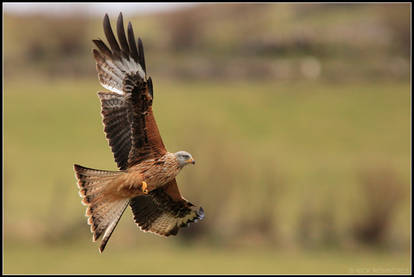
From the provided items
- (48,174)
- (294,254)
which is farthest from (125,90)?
(48,174)

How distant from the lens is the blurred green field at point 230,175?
2173cm

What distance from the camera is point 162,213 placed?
7246 mm

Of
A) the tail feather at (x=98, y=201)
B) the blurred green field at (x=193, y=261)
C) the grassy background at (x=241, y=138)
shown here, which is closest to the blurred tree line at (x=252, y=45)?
the grassy background at (x=241, y=138)

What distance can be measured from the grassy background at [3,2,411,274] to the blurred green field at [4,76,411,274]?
6cm

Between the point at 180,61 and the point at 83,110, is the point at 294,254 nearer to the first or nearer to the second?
the point at 83,110

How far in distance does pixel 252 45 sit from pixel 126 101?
36.4 meters

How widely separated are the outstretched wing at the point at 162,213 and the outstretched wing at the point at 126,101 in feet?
2.15

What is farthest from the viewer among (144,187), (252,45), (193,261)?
(252,45)

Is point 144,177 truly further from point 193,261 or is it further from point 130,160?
point 193,261

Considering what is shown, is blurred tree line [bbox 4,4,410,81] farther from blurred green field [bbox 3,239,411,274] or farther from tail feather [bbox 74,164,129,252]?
tail feather [bbox 74,164,129,252]

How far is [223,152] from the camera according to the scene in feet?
70.5

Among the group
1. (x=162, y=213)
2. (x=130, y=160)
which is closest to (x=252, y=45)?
(x=162, y=213)

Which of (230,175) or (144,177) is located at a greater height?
(144,177)

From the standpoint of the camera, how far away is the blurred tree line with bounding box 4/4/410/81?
39938 millimetres
